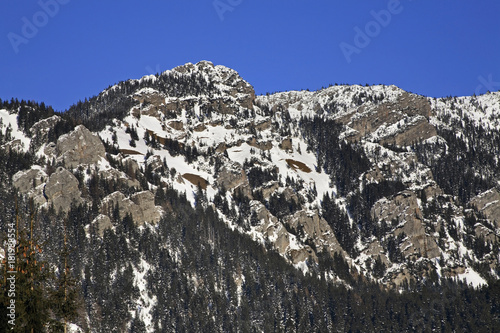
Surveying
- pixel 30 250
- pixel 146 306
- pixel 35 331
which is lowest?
pixel 35 331

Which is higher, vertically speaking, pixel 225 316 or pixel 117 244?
pixel 117 244

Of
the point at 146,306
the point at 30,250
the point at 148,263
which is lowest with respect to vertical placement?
the point at 30,250

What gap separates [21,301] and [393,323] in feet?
532

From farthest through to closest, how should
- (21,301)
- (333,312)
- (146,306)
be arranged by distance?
1. (333,312)
2. (146,306)
3. (21,301)

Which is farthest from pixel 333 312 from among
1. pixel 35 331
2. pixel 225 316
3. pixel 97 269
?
pixel 35 331

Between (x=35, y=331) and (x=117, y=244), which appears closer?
(x=35, y=331)

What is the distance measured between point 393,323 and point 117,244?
3053 inches

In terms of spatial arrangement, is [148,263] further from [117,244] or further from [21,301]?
[21,301]

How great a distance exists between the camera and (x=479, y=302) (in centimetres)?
19788

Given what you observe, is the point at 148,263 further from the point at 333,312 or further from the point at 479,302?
the point at 479,302

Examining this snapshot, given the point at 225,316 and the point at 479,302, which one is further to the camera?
the point at 479,302

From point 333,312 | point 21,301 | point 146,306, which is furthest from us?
point 333,312

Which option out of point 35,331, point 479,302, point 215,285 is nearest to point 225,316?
point 215,285

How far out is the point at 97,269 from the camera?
184500 millimetres
